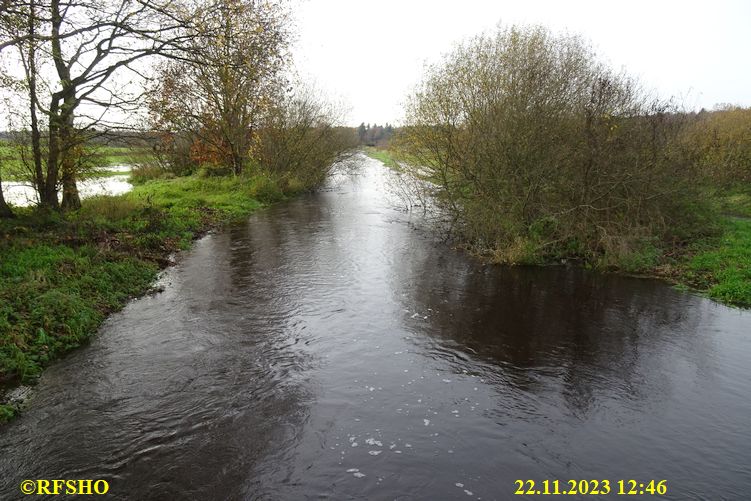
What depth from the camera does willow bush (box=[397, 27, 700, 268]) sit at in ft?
48.5

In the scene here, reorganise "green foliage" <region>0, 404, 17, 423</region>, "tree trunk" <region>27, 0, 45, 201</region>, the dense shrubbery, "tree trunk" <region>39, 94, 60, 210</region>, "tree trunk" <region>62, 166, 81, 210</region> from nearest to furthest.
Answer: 1. "green foliage" <region>0, 404, 17, 423</region>
2. "tree trunk" <region>27, 0, 45, 201</region>
3. "tree trunk" <region>39, 94, 60, 210</region>
4. "tree trunk" <region>62, 166, 81, 210</region>
5. the dense shrubbery

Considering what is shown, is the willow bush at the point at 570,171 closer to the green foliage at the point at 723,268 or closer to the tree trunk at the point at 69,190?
the green foliage at the point at 723,268

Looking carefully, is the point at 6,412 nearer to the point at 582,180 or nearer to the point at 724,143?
the point at 582,180

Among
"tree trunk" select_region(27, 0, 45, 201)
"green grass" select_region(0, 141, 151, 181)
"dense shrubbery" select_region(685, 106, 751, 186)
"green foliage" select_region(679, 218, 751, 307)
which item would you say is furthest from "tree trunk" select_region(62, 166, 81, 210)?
"dense shrubbery" select_region(685, 106, 751, 186)

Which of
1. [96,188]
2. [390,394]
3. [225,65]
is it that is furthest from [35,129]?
[96,188]

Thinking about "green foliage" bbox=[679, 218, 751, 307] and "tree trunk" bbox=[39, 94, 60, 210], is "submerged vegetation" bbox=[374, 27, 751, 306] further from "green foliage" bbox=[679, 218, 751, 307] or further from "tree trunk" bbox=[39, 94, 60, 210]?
"tree trunk" bbox=[39, 94, 60, 210]

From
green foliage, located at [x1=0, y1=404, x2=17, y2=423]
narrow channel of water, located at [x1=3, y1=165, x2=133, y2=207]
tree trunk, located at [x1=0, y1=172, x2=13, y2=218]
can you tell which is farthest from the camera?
narrow channel of water, located at [x1=3, y1=165, x2=133, y2=207]

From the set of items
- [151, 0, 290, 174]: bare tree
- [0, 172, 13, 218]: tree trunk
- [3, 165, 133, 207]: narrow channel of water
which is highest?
[151, 0, 290, 174]: bare tree

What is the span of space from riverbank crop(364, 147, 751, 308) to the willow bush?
0.21 meters

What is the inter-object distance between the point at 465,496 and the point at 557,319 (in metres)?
6.42

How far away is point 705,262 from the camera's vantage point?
14.0 m

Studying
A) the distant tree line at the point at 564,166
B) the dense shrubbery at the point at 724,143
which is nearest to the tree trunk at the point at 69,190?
the distant tree line at the point at 564,166

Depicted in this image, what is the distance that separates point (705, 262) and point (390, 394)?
12.2 metres

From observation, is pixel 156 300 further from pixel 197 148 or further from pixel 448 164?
pixel 197 148
